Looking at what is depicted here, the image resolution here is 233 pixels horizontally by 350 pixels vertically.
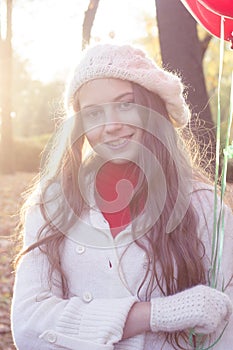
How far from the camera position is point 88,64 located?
2506mm

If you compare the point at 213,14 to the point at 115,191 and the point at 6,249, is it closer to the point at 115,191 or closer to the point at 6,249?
the point at 115,191

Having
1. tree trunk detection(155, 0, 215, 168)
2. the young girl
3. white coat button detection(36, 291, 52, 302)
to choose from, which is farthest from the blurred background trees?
white coat button detection(36, 291, 52, 302)

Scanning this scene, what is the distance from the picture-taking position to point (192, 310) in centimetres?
220

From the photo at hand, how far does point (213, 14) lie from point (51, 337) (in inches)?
48.4

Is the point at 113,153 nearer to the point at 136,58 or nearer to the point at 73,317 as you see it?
the point at 136,58

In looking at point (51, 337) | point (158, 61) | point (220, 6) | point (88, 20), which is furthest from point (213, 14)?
point (88, 20)

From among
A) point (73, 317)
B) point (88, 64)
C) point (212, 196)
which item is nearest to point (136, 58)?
point (88, 64)

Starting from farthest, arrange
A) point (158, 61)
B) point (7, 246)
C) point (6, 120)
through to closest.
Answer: point (6, 120)
point (7, 246)
point (158, 61)

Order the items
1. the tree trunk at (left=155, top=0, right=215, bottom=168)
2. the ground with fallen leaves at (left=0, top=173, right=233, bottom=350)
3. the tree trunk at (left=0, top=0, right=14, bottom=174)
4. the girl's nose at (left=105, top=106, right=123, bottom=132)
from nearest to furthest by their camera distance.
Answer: the girl's nose at (left=105, top=106, right=123, bottom=132)
the tree trunk at (left=155, top=0, right=215, bottom=168)
the ground with fallen leaves at (left=0, top=173, right=233, bottom=350)
the tree trunk at (left=0, top=0, right=14, bottom=174)

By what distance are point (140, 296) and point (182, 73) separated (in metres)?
2.25

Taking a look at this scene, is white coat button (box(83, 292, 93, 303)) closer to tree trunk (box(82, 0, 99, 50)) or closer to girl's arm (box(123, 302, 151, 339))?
girl's arm (box(123, 302, 151, 339))

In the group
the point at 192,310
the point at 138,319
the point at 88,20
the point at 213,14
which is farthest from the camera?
the point at 88,20

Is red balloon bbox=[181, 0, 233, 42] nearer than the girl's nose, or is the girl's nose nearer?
red balloon bbox=[181, 0, 233, 42]

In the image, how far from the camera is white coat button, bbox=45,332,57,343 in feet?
7.75
